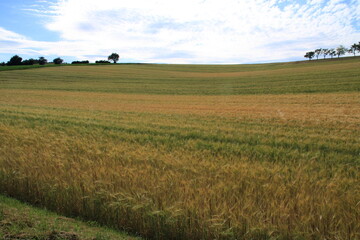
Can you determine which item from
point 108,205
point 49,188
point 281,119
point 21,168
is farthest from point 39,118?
point 281,119

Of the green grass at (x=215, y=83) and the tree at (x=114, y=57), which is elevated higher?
the tree at (x=114, y=57)

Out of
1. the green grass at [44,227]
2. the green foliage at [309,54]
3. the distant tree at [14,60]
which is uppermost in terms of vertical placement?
the green foliage at [309,54]

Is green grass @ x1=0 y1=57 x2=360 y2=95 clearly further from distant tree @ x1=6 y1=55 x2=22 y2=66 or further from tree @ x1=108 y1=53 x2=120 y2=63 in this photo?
tree @ x1=108 y1=53 x2=120 y2=63

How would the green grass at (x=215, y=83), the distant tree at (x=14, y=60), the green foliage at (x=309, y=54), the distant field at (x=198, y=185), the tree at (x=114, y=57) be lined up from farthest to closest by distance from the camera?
the tree at (x=114, y=57), the green foliage at (x=309, y=54), the distant tree at (x=14, y=60), the green grass at (x=215, y=83), the distant field at (x=198, y=185)

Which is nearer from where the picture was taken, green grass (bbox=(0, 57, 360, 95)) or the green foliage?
green grass (bbox=(0, 57, 360, 95))

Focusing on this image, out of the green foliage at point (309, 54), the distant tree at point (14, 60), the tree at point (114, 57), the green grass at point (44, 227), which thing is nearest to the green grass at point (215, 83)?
the green grass at point (44, 227)

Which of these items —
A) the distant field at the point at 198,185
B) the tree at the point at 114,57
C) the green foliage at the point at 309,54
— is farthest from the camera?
the tree at the point at 114,57

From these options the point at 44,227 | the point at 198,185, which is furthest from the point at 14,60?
the point at 198,185

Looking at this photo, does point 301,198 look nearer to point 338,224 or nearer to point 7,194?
point 338,224

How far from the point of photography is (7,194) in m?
4.05

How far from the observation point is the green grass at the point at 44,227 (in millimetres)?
2805

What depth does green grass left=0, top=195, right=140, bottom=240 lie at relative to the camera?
280cm

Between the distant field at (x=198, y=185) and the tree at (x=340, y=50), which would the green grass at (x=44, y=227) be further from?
the tree at (x=340, y=50)

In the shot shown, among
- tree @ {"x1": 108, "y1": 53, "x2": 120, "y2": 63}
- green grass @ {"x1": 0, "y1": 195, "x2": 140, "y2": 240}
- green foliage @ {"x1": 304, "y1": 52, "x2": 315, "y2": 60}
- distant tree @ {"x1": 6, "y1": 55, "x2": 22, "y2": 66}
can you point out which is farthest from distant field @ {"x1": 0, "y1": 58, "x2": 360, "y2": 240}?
green foliage @ {"x1": 304, "y1": 52, "x2": 315, "y2": 60}
